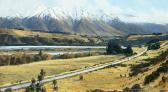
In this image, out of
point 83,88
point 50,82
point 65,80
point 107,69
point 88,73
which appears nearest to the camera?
point 83,88

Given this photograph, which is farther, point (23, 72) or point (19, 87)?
point (23, 72)

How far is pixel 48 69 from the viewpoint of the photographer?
178750mm

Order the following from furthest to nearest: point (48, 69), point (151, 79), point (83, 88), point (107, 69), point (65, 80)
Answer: point (48, 69), point (107, 69), point (65, 80), point (83, 88), point (151, 79)

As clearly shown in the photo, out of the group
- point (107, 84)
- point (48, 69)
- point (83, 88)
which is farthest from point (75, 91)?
point (48, 69)

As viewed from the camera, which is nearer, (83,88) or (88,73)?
(83,88)

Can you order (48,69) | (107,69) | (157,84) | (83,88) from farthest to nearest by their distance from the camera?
(48,69), (107,69), (83,88), (157,84)

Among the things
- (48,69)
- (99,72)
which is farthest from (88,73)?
(48,69)

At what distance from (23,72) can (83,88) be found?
5044 centimetres

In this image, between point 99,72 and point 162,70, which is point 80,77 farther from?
point 162,70

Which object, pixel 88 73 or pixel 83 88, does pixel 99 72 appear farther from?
pixel 83 88

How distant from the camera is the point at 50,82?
124375mm

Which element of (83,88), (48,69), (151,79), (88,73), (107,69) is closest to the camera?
(151,79)

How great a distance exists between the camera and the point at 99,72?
516ft

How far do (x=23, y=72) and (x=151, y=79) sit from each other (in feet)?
235
